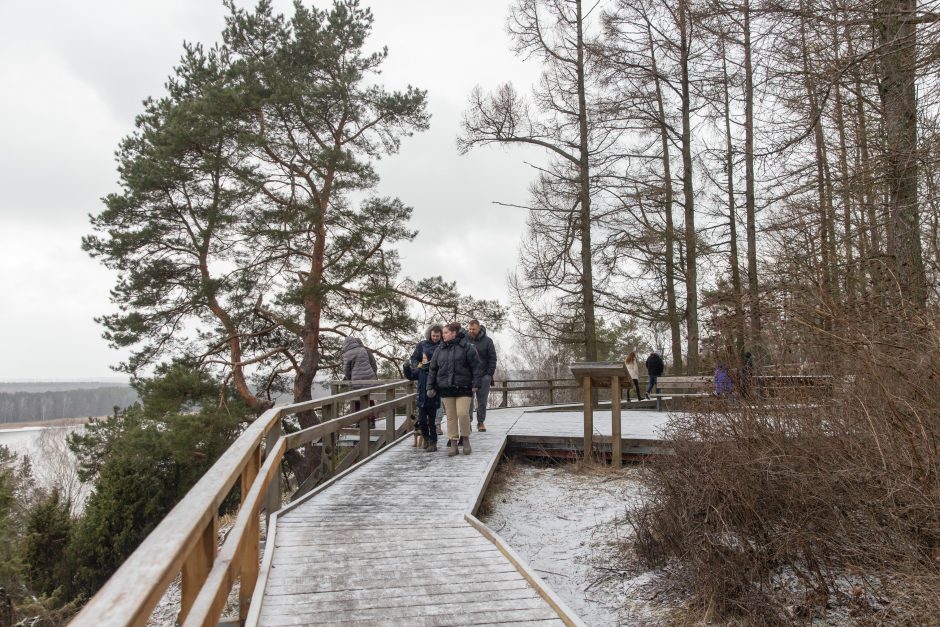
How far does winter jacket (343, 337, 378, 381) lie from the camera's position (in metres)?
12.2

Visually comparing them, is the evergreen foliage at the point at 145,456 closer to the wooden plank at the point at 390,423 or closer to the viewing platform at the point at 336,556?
the wooden plank at the point at 390,423

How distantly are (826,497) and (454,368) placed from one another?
497 centimetres

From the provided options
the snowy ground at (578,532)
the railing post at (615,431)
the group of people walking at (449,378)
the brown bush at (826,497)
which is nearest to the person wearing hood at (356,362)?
the group of people walking at (449,378)

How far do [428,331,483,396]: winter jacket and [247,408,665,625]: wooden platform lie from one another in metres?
1.16

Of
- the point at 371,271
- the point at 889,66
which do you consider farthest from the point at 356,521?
the point at 371,271

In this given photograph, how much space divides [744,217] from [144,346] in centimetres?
1686

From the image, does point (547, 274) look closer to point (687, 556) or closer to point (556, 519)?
point (556, 519)

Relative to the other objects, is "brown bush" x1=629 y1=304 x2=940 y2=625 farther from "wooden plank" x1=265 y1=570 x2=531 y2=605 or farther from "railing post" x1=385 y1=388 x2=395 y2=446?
"railing post" x1=385 y1=388 x2=395 y2=446

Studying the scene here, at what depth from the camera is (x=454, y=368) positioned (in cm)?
859

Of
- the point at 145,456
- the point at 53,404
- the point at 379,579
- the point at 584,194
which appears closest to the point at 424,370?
the point at 379,579

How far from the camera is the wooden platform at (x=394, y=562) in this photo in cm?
380

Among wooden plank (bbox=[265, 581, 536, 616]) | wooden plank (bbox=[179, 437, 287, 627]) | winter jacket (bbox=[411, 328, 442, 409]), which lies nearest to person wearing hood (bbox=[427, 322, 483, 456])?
winter jacket (bbox=[411, 328, 442, 409])

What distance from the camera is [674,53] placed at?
58.5ft

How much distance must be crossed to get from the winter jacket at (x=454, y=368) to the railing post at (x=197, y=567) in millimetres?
6025
